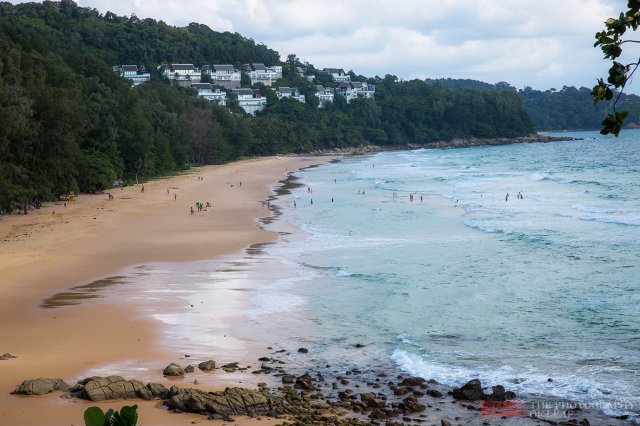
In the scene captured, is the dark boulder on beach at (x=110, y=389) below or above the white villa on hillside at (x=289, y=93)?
below

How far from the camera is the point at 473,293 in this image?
23.0m

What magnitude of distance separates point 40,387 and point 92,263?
14965 millimetres

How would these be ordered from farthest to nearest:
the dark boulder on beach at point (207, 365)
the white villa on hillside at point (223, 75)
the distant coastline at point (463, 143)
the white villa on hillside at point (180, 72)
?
the white villa on hillside at point (223, 75), the white villa on hillside at point (180, 72), the distant coastline at point (463, 143), the dark boulder on beach at point (207, 365)

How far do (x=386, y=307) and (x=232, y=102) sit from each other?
131464 mm

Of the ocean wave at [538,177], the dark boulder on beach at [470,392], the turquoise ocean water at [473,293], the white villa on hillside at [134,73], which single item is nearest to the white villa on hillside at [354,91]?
the white villa on hillside at [134,73]

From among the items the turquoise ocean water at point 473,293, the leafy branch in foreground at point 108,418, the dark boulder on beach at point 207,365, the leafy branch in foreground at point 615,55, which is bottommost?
the turquoise ocean water at point 473,293

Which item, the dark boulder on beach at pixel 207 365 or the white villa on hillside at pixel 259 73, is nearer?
the dark boulder on beach at pixel 207 365

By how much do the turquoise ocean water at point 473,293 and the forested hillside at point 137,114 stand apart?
1425 cm

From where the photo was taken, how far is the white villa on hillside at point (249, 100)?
513ft

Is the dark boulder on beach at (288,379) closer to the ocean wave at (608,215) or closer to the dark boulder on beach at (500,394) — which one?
the dark boulder on beach at (500,394)

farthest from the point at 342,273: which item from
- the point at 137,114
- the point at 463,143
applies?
the point at 463,143

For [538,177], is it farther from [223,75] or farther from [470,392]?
[223,75]

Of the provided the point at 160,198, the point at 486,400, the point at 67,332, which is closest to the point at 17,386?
the point at 67,332

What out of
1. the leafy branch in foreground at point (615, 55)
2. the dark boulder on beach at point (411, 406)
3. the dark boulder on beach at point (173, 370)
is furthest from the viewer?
the dark boulder on beach at point (173, 370)
